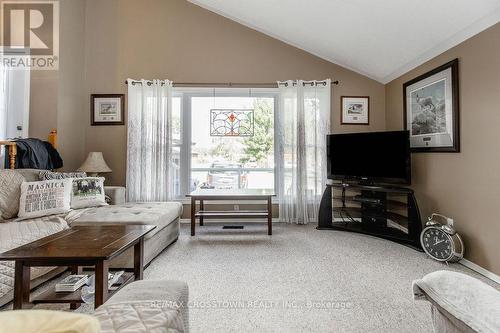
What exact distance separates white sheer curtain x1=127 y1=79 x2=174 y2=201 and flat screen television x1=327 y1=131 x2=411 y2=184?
250 centimetres

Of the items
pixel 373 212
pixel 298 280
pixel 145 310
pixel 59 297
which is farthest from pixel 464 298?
pixel 373 212

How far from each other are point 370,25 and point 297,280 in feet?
9.50

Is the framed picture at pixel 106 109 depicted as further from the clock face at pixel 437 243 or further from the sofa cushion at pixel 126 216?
the clock face at pixel 437 243

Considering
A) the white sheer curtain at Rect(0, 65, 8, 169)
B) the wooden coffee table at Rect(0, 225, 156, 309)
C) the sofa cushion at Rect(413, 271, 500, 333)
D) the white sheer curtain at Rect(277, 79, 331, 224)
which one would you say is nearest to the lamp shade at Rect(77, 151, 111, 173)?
the white sheer curtain at Rect(0, 65, 8, 169)

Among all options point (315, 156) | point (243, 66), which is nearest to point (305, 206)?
point (315, 156)

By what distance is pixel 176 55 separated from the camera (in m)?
4.08

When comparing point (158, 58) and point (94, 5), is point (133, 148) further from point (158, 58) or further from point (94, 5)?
point (94, 5)

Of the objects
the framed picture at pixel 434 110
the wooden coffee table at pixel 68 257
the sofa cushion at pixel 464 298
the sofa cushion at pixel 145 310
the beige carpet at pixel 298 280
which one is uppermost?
the framed picture at pixel 434 110

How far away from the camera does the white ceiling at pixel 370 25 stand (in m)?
2.36

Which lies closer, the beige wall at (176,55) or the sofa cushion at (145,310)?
the sofa cushion at (145,310)

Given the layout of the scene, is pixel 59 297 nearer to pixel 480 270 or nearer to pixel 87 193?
pixel 87 193

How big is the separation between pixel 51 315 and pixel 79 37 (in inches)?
185

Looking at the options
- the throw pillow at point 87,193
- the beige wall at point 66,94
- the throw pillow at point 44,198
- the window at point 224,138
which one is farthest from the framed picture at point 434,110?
the beige wall at point 66,94

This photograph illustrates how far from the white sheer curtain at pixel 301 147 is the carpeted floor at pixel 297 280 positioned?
2.09 ft
